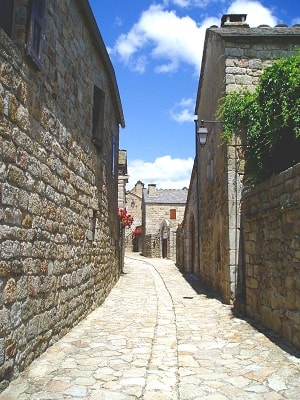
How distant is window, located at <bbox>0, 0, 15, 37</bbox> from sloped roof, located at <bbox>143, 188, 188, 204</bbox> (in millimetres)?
30569

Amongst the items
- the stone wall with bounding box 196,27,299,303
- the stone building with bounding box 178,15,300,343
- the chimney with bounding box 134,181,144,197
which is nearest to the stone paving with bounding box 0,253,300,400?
the stone building with bounding box 178,15,300,343

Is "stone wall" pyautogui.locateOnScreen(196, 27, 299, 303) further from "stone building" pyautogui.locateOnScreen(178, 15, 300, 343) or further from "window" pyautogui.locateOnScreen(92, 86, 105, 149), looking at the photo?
"window" pyautogui.locateOnScreen(92, 86, 105, 149)

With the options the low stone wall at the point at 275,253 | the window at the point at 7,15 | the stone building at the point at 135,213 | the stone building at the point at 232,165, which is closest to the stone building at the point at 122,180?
the stone building at the point at 232,165

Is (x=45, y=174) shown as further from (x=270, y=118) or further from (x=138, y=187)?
(x=138, y=187)

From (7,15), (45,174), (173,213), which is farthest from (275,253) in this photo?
(173,213)

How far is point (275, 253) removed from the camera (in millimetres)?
5168

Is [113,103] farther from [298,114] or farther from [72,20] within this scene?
[298,114]

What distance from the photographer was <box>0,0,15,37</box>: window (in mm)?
3670

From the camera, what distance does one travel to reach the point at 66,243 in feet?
16.6

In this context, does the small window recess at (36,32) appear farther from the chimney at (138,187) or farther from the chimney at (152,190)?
the chimney at (138,187)

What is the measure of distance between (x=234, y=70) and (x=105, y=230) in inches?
179

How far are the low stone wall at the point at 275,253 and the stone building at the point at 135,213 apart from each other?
30.0 meters

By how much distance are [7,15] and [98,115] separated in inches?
156

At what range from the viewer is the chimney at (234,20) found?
8.92 metres
